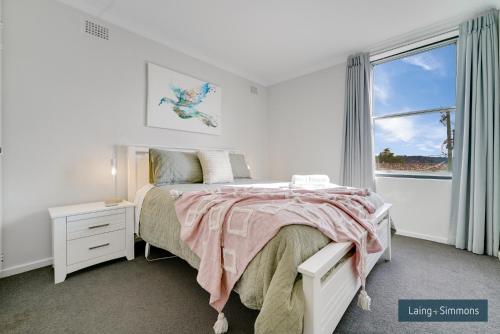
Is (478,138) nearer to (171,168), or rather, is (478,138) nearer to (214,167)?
(214,167)

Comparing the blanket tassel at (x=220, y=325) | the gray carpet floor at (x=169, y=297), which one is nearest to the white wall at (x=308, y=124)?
the gray carpet floor at (x=169, y=297)

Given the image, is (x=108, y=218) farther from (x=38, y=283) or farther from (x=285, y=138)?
(x=285, y=138)

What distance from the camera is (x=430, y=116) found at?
2699 mm

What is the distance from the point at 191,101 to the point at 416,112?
295 centimetres

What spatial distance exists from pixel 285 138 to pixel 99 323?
11.2 ft

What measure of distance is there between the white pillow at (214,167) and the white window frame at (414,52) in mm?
2064

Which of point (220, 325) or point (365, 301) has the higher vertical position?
point (365, 301)

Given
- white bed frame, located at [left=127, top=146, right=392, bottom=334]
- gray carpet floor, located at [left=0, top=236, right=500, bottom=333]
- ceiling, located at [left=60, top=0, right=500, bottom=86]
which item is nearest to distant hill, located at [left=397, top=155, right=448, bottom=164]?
gray carpet floor, located at [left=0, top=236, right=500, bottom=333]

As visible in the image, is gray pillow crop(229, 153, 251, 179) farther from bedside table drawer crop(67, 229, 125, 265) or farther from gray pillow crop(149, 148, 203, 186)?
bedside table drawer crop(67, 229, 125, 265)

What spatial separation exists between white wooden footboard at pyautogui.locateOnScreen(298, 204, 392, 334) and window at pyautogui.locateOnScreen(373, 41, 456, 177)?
224 cm

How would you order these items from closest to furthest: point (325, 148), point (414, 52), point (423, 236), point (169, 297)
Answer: point (169, 297)
point (423, 236)
point (414, 52)
point (325, 148)

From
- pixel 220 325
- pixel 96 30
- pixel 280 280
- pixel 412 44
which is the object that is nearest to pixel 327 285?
pixel 280 280

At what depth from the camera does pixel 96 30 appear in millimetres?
2186

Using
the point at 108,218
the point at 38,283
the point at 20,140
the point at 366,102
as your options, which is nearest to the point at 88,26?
the point at 20,140
